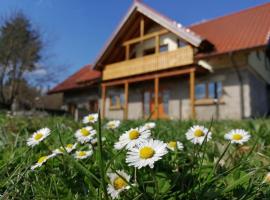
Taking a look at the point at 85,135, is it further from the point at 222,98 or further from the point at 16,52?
the point at 16,52

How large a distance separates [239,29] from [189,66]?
9.56 ft

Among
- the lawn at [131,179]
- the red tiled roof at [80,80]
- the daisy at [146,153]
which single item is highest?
the red tiled roof at [80,80]

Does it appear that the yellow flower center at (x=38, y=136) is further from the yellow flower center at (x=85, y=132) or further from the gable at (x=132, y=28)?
the gable at (x=132, y=28)

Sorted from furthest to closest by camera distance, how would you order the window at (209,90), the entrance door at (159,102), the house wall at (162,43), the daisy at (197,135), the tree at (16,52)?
the tree at (16,52), the entrance door at (159,102), the house wall at (162,43), the window at (209,90), the daisy at (197,135)

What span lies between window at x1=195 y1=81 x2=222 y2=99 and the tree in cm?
1654

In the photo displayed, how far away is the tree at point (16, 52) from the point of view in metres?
24.8

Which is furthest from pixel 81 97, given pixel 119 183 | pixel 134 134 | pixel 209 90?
pixel 119 183

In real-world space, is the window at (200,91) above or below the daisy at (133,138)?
above

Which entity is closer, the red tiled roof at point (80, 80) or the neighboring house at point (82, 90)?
the red tiled roof at point (80, 80)

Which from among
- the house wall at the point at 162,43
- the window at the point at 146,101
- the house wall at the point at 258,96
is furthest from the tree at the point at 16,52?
the house wall at the point at 258,96

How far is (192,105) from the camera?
44.8ft

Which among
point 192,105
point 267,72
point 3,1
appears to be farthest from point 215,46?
point 3,1

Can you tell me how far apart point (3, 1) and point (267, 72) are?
1735 cm

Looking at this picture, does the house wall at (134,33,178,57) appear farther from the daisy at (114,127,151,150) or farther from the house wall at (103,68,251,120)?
the daisy at (114,127,151,150)
